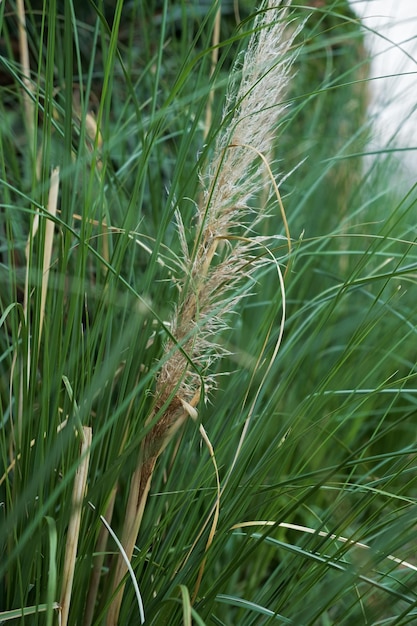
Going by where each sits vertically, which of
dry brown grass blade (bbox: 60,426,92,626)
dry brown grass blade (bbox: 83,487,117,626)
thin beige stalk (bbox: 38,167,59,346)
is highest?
thin beige stalk (bbox: 38,167,59,346)

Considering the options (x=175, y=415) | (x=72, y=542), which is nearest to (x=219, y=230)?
(x=175, y=415)

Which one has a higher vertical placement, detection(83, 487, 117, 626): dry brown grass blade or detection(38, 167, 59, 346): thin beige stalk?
detection(38, 167, 59, 346): thin beige stalk

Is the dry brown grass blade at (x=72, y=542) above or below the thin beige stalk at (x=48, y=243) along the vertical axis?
below

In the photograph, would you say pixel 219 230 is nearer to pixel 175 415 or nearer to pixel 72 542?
pixel 175 415

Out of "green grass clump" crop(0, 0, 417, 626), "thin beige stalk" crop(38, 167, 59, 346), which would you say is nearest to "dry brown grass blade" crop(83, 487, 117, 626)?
"green grass clump" crop(0, 0, 417, 626)

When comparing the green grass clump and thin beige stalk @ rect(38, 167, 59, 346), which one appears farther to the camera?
thin beige stalk @ rect(38, 167, 59, 346)

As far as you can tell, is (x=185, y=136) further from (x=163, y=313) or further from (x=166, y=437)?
(x=166, y=437)

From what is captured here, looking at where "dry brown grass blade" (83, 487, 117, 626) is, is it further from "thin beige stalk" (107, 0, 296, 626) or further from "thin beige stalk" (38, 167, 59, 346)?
"thin beige stalk" (38, 167, 59, 346)

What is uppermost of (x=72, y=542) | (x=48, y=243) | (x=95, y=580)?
(x=48, y=243)

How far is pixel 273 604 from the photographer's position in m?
0.68

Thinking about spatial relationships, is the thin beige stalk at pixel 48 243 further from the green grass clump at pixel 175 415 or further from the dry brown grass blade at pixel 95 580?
the dry brown grass blade at pixel 95 580

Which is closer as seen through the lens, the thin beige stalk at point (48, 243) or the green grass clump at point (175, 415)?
the green grass clump at point (175, 415)

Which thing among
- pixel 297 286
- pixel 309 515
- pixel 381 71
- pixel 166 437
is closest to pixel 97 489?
pixel 166 437

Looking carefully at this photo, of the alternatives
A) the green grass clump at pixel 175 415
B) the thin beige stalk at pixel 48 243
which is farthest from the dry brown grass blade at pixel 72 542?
the thin beige stalk at pixel 48 243
